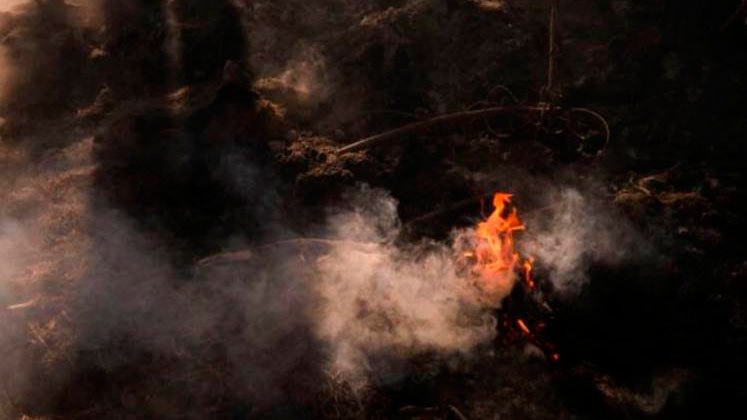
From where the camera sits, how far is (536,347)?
4.56 metres

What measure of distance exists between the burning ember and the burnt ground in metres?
0.06

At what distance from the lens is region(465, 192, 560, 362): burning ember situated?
15.3 ft

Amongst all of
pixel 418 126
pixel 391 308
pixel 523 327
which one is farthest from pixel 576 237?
pixel 418 126

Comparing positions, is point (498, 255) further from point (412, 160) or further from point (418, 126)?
point (418, 126)

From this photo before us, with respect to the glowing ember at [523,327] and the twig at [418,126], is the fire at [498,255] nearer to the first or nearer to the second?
the glowing ember at [523,327]

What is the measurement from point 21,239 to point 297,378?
3.94 metres

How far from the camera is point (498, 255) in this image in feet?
16.4

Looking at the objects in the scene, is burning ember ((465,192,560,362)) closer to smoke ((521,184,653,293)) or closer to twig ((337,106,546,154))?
smoke ((521,184,653,293))

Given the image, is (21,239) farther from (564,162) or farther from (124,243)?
(564,162)

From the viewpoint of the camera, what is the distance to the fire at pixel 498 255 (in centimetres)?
485

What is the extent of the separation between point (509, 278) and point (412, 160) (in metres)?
2.07

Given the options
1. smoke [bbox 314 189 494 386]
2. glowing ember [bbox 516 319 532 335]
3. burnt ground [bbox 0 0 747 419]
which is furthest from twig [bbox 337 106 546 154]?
glowing ember [bbox 516 319 532 335]

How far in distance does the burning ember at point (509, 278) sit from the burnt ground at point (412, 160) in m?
0.06

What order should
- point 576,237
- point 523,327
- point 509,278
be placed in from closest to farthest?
point 523,327, point 509,278, point 576,237
